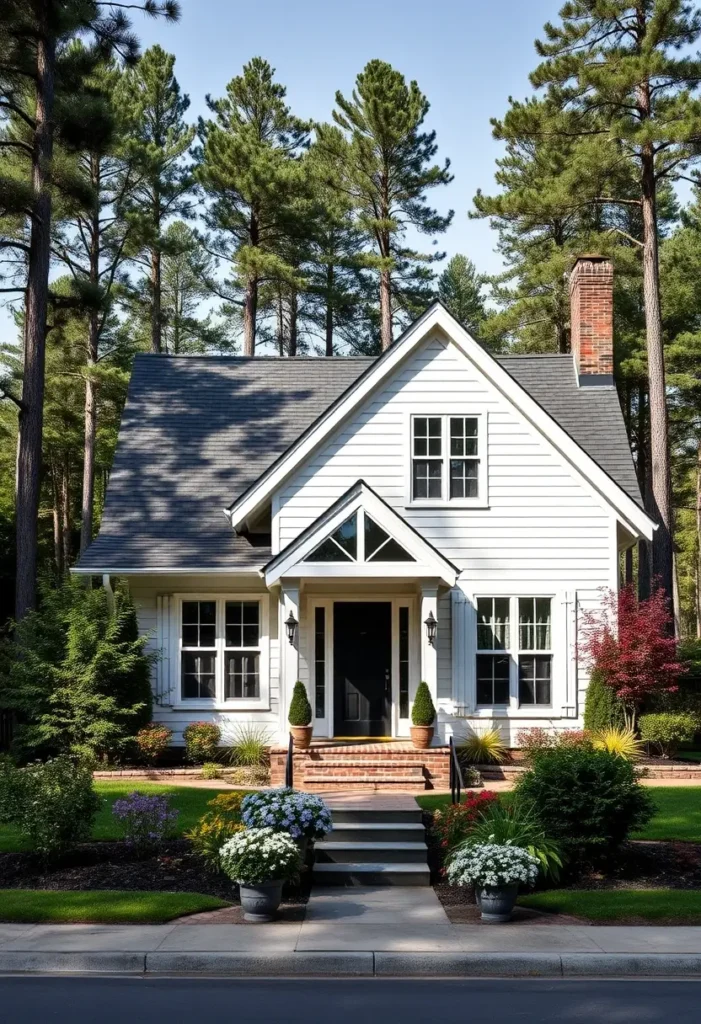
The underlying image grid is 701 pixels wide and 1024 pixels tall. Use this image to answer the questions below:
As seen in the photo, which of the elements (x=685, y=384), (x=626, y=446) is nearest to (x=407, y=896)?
(x=626, y=446)

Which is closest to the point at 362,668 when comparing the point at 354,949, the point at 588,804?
the point at 588,804

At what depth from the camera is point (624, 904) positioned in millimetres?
10250

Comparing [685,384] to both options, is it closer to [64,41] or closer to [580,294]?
[580,294]

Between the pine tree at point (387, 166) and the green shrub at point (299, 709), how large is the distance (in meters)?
22.2

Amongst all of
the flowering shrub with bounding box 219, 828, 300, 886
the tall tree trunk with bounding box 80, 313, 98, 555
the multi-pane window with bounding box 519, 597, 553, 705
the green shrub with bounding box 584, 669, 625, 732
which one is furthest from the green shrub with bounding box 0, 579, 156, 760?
the tall tree trunk with bounding box 80, 313, 98, 555

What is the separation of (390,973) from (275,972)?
88 cm

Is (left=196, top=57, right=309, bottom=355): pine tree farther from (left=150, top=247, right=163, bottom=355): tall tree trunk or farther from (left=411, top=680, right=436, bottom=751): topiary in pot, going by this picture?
(left=411, top=680, right=436, bottom=751): topiary in pot

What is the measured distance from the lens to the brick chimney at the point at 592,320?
72.2 feet

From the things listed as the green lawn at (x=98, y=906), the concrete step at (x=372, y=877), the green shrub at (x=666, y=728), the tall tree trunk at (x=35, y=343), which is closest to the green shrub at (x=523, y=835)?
the concrete step at (x=372, y=877)

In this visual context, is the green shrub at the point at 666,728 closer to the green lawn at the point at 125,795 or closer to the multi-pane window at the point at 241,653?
the multi-pane window at the point at 241,653

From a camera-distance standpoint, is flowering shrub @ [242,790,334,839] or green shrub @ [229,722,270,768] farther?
green shrub @ [229,722,270,768]

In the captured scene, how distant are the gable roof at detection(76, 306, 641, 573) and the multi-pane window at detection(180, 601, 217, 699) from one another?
3.33ft

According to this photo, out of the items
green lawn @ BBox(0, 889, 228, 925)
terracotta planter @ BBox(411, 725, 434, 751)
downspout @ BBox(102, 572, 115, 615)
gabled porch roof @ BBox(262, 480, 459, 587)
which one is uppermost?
gabled porch roof @ BBox(262, 480, 459, 587)

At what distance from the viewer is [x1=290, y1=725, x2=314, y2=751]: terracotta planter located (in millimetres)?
17000
